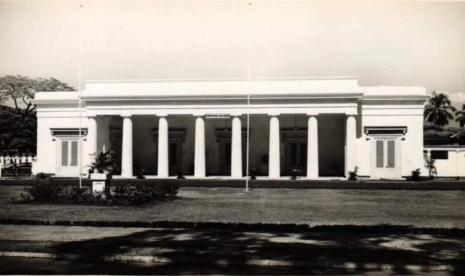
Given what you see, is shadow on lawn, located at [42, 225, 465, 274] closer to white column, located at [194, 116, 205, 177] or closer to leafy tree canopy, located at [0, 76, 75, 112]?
white column, located at [194, 116, 205, 177]

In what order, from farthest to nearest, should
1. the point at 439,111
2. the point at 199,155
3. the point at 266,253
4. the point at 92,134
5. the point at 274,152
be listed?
the point at 439,111 → the point at 92,134 → the point at 199,155 → the point at 274,152 → the point at 266,253

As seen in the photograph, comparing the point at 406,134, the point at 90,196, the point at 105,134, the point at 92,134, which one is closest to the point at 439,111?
the point at 406,134

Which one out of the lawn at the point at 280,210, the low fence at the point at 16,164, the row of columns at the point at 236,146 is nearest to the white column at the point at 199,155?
the row of columns at the point at 236,146

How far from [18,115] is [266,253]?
4176cm

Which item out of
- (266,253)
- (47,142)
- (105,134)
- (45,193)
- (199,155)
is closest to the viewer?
(266,253)

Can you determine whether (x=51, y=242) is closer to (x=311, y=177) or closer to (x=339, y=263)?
(x=339, y=263)

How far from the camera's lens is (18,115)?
4666 centimetres

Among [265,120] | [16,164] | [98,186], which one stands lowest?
[98,186]

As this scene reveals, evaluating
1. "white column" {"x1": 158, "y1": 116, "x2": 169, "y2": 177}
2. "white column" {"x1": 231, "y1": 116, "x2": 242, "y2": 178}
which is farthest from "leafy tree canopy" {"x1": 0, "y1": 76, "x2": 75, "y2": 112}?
"white column" {"x1": 231, "y1": 116, "x2": 242, "y2": 178}

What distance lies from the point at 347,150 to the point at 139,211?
72.0 feet

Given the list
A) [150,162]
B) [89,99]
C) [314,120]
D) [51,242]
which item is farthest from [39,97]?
[51,242]

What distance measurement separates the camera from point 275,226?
1223cm

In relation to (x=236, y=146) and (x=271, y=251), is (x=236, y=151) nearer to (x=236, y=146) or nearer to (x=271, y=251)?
(x=236, y=146)

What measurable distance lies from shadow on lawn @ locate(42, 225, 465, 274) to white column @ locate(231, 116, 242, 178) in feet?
80.7
